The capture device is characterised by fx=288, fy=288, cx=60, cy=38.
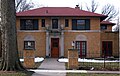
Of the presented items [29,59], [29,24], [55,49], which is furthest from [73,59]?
[29,24]

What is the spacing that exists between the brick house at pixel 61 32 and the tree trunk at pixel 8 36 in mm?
17788

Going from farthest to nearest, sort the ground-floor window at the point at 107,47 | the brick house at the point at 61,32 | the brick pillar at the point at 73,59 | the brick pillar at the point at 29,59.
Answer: the ground-floor window at the point at 107,47 → the brick house at the point at 61,32 → the brick pillar at the point at 29,59 → the brick pillar at the point at 73,59

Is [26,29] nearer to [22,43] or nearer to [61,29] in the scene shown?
[22,43]

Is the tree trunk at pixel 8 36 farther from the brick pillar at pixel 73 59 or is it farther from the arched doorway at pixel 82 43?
the arched doorway at pixel 82 43

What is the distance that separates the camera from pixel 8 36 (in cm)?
1703

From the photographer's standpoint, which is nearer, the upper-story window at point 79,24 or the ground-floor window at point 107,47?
the upper-story window at point 79,24

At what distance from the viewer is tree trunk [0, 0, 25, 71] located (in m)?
17.0

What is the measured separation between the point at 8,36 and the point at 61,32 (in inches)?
717

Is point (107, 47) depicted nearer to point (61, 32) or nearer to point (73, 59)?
point (61, 32)

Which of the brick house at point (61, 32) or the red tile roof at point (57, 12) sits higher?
the red tile roof at point (57, 12)

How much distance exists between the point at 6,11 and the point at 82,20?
19274mm

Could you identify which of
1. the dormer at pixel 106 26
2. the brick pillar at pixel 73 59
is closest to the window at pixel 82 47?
the dormer at pixel 106 26

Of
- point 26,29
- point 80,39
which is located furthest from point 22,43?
point 80,39

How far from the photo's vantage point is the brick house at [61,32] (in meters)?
35.2
